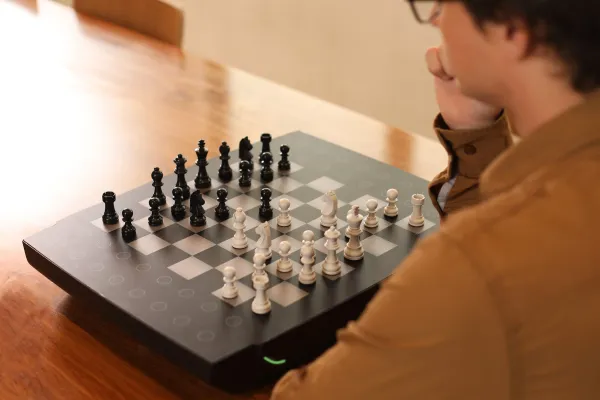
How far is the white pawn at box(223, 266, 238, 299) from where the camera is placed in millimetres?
1165

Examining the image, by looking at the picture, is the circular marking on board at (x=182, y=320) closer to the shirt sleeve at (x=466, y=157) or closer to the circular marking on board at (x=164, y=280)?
the circular marking on board at (x=164, y=280)

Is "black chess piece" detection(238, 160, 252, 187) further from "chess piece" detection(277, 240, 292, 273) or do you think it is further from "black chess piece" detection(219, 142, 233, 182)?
"chess piece" detection(277, 240, 292, 273)

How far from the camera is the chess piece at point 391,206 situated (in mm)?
1410

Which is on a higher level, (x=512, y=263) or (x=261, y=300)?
(x=512, y=263)

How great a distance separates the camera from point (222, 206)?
140 cm

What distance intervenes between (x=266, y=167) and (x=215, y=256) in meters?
0.31

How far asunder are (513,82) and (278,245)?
0.56 metres

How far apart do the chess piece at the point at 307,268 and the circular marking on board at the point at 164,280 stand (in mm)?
189

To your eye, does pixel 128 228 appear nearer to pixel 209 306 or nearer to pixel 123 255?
pixel 123 255

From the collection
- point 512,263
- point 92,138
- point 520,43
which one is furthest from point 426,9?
point 92,138

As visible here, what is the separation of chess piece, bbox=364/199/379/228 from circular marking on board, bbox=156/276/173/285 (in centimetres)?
35

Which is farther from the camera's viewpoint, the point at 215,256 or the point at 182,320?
the point at 215,256

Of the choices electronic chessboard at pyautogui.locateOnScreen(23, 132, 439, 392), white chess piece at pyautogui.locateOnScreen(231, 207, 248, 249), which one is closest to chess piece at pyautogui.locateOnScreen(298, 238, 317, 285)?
electronic chessboard at pyautogui.locateOnScreen(23, 132, 439, 392)

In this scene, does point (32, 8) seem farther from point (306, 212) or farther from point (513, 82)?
point (513, 82)
